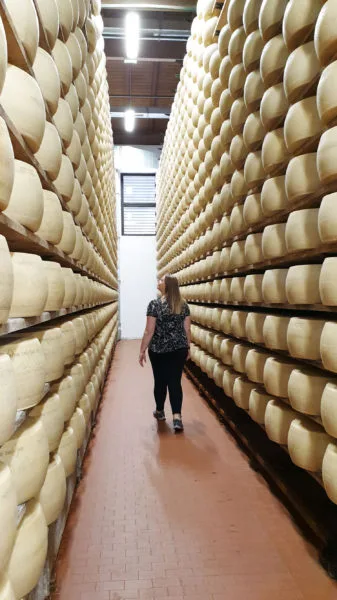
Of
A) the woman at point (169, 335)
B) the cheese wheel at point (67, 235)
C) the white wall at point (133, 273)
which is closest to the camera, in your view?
the cheese wheel at point (67, 235)

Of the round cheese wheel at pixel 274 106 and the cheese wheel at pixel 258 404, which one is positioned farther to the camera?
the cheese wheel at pixel 258 404

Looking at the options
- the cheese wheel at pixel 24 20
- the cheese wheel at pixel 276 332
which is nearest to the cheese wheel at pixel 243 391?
the cheese wheel at pixel 276 332

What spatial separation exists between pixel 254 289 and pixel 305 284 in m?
0.80

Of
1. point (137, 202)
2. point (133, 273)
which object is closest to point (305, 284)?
point (133, 273)

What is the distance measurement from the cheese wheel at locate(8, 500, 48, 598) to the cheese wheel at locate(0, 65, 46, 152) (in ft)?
3.35

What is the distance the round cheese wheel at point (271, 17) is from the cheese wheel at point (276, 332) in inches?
51.2

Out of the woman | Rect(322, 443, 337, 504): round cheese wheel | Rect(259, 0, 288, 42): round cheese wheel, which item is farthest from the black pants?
Rect(259, 0, 288, 42): round cheese wheel

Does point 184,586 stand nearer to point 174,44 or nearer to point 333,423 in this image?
point 333,423

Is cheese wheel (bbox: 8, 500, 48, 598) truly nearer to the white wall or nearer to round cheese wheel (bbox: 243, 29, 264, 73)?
round cheese wheel (bbox: 243, 29, 264, 73)

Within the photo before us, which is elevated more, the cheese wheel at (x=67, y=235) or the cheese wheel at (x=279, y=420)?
the cheese wheel at (x=67, y=235)

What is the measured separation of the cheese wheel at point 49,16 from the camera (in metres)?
1.62

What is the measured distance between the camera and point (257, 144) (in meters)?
2.69

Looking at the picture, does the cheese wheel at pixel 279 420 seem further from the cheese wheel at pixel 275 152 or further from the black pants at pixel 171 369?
the black pants at pixel 171 369

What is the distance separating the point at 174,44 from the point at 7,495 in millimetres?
7842
